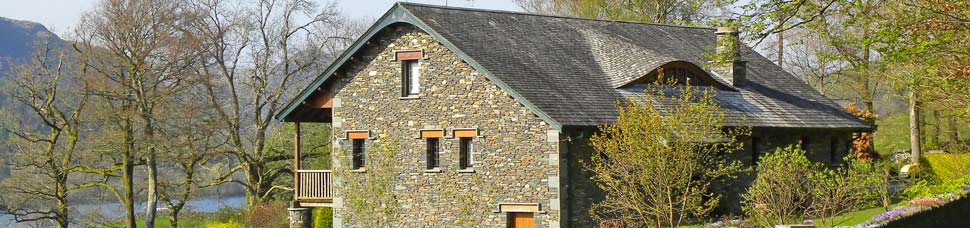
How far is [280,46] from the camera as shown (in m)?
47.4

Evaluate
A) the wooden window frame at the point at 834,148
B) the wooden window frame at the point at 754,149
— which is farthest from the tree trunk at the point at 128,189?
the wooden window frame at the point at 834,148

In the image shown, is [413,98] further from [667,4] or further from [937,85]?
[667,4]

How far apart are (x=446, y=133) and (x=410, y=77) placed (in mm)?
1857

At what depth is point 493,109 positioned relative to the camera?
29.0 metres

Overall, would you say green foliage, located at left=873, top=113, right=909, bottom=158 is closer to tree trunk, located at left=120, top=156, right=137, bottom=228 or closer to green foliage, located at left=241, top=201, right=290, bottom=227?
green foliage, located at left=241, top=201, right=290, bottom=227

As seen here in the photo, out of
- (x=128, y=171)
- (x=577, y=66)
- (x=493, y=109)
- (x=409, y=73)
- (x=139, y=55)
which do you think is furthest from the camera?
(x=128, y=171)

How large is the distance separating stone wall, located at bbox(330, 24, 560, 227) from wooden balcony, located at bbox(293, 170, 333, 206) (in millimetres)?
667

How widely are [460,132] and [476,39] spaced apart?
2430 mm

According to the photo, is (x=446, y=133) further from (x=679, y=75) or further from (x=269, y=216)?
(x=269, y=216)

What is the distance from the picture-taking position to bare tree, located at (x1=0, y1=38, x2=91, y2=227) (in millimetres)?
38250

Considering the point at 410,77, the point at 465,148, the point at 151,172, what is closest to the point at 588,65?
the point at 465,148

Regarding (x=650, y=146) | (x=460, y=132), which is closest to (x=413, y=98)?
(x=460, y=132)

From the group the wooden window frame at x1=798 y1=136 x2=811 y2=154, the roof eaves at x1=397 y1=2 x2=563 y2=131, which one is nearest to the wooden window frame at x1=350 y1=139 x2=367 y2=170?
the roof eaves at x1=397 y1=2 x2=563 y2=131

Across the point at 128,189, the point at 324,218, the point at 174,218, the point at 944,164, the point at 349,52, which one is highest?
the point at 349,52
